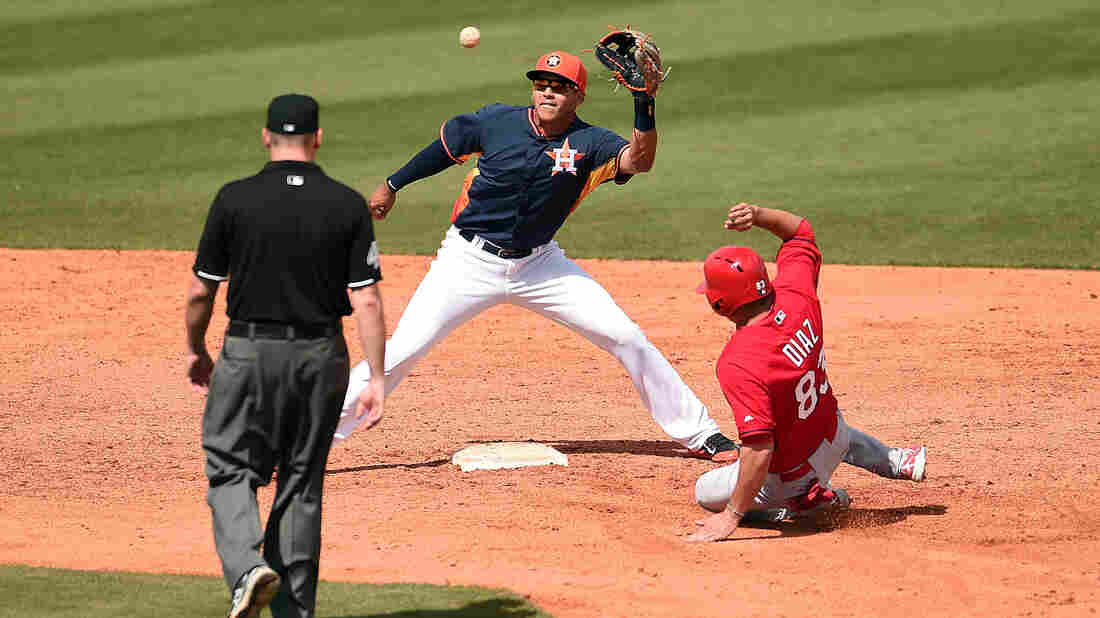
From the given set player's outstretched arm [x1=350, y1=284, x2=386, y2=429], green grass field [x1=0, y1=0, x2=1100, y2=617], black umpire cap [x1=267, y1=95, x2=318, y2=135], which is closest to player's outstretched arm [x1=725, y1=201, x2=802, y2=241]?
player's outstretched arm [x1=350, y1=284, x2=386, y2=429]

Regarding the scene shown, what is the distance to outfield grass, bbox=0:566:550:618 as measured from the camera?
5.00 m

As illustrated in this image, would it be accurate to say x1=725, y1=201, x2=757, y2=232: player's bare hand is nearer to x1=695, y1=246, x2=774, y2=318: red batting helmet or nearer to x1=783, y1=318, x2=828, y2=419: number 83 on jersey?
x1=695, y1=246, x2=774, y2=318: red batting helmet

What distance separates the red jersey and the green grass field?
6.10 meters

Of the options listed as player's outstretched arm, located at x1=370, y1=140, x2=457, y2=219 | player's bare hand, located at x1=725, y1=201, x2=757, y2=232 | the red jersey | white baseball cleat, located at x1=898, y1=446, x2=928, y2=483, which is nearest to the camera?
the red jersey

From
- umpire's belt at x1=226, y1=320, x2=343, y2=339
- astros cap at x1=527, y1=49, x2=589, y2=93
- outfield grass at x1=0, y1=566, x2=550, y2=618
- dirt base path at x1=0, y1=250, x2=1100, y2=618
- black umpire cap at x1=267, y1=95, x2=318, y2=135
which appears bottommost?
outfield grass at x1=0, y1=566, x2=550, y2=618

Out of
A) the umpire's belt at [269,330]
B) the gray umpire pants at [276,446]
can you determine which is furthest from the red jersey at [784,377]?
the umpire's belt at [269,330]

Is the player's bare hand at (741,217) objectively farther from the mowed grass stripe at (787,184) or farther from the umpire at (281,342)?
the mowed grass stripe at (787,184)

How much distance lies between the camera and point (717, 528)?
5.80 meters

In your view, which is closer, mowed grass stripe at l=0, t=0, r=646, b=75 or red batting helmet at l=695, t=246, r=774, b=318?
red batting helmet at l=695, t=246, r=774, b=318

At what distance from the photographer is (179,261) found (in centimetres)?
1211

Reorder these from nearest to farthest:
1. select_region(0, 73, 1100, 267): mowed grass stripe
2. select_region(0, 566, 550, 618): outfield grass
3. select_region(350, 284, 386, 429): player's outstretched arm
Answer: select_region(350, 284, 386, 429): player's outstretched arm
select_region(0, 566, 550, 618): outfield grass
select_region(0, 73, 1100, 267): mowed grass stripe

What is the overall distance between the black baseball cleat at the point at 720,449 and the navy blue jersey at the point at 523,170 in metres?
1.30

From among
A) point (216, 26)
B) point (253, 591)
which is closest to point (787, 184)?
point (216, 26)

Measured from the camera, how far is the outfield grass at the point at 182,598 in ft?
16.4
